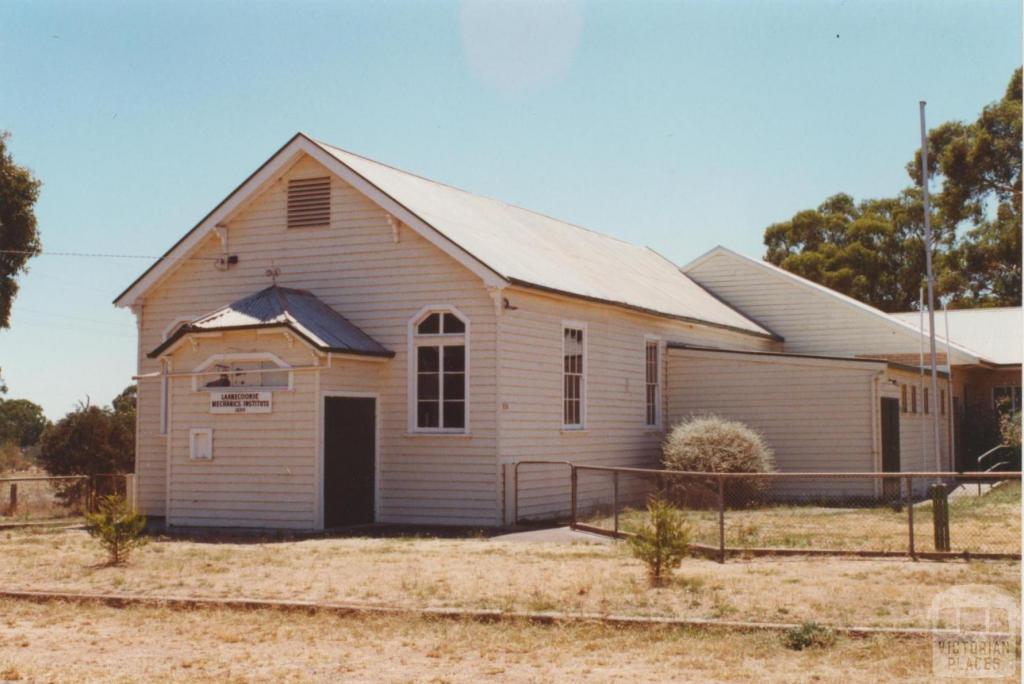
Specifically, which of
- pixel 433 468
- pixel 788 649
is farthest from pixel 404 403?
pixel 788 649

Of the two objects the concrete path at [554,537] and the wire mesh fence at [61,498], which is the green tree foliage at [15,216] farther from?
the concrete path at [554,537]

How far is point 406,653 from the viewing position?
9680mm

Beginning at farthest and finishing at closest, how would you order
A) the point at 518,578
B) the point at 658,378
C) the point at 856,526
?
the point at 658,378 → the point at 856,526 → the point at 518,578

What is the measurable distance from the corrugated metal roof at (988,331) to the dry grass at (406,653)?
28750 mm

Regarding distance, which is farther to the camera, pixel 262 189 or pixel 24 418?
pixel 24 418

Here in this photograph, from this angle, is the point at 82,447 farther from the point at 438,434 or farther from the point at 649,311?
the point at 649,311

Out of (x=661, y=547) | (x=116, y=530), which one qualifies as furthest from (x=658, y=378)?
(x=116, y=530)

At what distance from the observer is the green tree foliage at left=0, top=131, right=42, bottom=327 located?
114 ft

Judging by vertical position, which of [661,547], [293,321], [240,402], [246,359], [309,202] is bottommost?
[661,547]

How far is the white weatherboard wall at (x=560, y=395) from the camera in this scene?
67.1 ft

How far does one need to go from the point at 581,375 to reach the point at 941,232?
1481 inches

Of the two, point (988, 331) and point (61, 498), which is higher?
point (988, 331)

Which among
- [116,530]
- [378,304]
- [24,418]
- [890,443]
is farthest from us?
[24,418]

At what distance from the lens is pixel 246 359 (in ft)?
65.2
